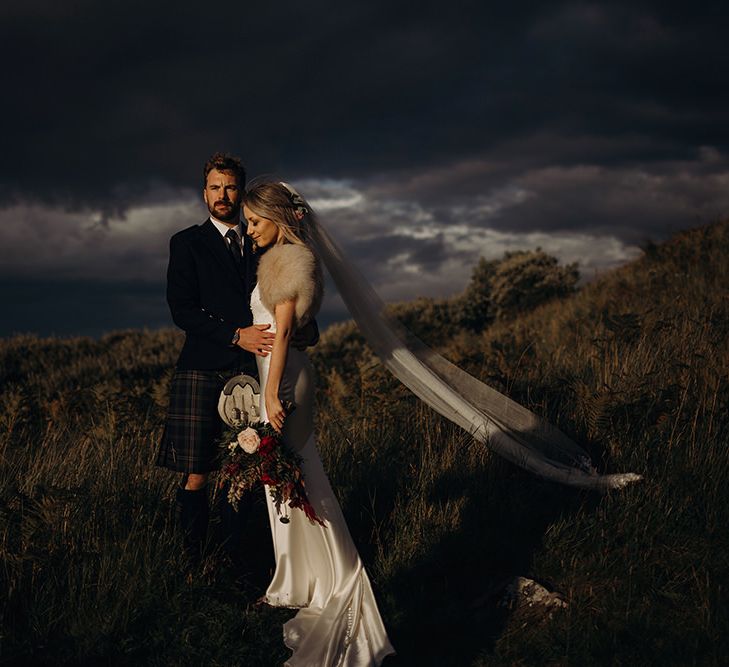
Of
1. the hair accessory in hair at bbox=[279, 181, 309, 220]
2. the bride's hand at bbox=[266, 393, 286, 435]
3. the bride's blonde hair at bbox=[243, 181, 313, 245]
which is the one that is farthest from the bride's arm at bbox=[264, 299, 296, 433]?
the hair accessory in hair at bbox=[279, 181, 309, 220]

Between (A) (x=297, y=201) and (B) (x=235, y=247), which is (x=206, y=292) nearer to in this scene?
(B) (x=235, y=247)

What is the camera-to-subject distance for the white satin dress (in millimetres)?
4016

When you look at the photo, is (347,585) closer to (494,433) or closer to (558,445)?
(494,433)

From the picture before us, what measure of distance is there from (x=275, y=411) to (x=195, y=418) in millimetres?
1013

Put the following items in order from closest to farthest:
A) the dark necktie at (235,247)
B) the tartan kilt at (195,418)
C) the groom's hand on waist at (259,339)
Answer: the groom's hand on waist at (259,339) → the tartan kilt at (195,418) → the dark necktie at (235,247)

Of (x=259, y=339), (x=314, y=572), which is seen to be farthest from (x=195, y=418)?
(x=314, y=572)

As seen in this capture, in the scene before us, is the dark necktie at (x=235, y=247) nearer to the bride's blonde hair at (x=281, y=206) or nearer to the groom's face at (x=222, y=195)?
the groom's face at (x=222, y=195)

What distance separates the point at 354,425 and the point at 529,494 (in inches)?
72.4

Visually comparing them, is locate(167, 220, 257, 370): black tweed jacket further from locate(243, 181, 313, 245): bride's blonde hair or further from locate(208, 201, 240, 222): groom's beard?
locate(243, 181, 313, 245): bride's blonde hair

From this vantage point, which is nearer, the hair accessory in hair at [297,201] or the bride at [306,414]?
the bride at [306,414]

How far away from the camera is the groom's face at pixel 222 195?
476 centimetres

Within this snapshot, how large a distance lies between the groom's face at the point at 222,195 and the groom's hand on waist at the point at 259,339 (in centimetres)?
100

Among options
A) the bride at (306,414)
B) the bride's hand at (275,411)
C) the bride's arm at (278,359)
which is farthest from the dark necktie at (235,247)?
the bride's hand at (275,411)

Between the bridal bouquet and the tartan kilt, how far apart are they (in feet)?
2.47
